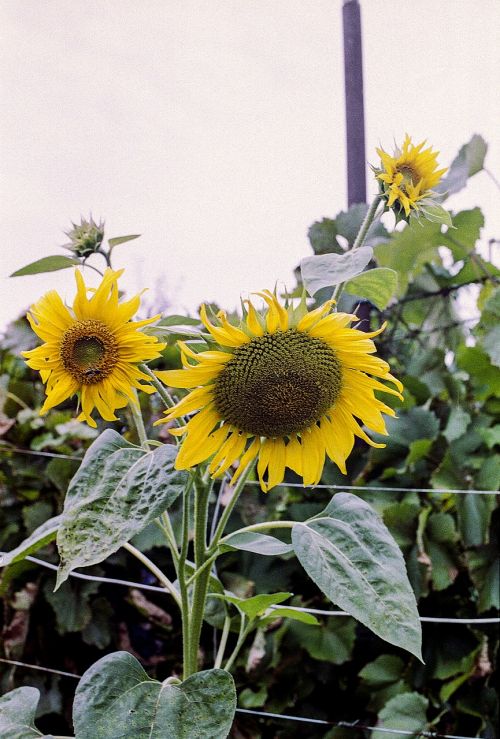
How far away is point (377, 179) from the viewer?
51 cm

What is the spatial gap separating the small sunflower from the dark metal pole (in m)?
0.75

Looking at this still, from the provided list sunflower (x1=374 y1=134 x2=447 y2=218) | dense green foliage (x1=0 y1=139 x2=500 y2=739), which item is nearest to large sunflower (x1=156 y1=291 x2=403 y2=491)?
sunflower (x1=374 y1=134 x2=447 y2=218)

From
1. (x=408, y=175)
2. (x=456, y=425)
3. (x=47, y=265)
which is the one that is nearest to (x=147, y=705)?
(x=47, y=265)

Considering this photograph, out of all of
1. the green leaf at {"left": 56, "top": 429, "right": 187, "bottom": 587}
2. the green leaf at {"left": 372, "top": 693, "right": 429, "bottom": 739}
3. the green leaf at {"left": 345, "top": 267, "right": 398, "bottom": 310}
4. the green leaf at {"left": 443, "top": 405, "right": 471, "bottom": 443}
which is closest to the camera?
the green leaf at {"left": 56, "top": 429, "right": 187, "bottom": 587}

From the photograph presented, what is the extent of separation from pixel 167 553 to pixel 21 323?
60cm

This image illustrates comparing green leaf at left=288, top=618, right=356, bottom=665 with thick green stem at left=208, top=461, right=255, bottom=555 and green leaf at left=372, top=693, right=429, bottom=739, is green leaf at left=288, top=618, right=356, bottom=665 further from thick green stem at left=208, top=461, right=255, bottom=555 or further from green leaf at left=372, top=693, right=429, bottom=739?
thick green stem at left=208, top=461, right=255, bottom=555

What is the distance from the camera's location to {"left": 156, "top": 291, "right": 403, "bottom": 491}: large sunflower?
0.43m

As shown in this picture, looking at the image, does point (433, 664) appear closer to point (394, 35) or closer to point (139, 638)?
point (139, 638)

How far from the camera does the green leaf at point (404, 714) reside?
2.94ft

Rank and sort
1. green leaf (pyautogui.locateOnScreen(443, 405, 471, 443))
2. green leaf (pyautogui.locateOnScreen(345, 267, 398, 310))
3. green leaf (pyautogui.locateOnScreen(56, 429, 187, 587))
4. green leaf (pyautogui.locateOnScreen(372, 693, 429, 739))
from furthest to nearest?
green leaf (pyautogui.locateOnScreen(443, 405, 471, 443))
green leaf (pyautogui.locateOnScreen(372, 693, 429, 739))
green leaf (pyautogui.locateOnScreen(345, 267, 398, 310))
green leaf (pyautogui.locateOnScreen(56, 429, 187, 587))

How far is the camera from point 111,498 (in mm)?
A: 420

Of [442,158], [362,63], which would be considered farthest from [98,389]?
[362,63]

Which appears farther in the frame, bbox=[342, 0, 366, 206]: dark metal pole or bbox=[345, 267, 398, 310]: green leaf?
bbox=[342, 0, 366, 206]: dark metal pole

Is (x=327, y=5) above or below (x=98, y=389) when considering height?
above
